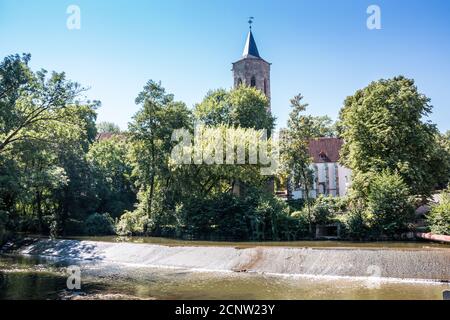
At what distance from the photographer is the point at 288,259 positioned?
20.4 meters

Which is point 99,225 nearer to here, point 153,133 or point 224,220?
point 153,133

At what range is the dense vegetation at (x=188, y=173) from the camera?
23.8 metres

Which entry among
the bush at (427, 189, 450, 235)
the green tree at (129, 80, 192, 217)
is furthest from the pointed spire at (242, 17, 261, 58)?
the bush at (427, 189, 450, 235)

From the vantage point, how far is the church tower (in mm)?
65812

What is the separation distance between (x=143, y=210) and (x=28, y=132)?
17.6 meters

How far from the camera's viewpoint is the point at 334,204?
3575 cm

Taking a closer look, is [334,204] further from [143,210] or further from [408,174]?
[143,210]

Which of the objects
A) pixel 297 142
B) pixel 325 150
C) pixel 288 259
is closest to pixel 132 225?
pixel 297 142

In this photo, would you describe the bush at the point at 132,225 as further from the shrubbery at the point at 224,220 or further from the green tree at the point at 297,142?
the green tree at the point at 297,142

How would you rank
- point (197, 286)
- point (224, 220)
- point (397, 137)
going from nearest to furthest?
point (197, 286)
point (397, 137)
point (224, 220)

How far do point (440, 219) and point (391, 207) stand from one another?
3248 millimetres

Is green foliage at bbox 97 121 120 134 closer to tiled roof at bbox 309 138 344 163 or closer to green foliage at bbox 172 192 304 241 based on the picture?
tiled roof at bbox 309 138 344 163

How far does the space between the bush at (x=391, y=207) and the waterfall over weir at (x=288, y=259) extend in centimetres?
1028

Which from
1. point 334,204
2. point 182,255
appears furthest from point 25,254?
point 334,204
